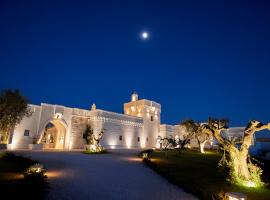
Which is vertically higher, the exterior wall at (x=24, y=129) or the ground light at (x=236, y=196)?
the exterior wall at (x=24, y=129)

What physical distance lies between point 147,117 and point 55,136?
68.8 feet

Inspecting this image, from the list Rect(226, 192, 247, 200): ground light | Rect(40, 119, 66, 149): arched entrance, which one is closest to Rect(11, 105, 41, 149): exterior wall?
Rect(40, 119, 66, 149): arched entrance

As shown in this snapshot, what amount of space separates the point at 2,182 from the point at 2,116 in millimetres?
14657

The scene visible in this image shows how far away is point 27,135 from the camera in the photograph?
28812mm

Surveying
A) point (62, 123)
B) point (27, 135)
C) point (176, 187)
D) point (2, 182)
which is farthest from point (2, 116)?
point (176, 187)

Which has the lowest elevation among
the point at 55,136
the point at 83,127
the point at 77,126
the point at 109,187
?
the point at 109,187

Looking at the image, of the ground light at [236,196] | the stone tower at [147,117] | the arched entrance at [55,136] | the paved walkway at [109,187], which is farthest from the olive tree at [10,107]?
the stone tower at [147,117]

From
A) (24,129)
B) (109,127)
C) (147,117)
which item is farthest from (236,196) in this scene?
(147,117)

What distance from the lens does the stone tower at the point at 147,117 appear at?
152 feet

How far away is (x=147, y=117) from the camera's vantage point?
47562mm

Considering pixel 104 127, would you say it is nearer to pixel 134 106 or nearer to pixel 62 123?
pixel 62 123

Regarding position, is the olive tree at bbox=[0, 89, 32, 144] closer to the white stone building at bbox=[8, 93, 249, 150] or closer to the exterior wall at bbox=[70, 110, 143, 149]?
the white stone building at bbox=[8, 93, 249, 150]

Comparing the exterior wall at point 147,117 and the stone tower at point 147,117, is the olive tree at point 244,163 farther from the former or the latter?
the exterior wall at point 147,117

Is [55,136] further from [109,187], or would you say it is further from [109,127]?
[109,187]
